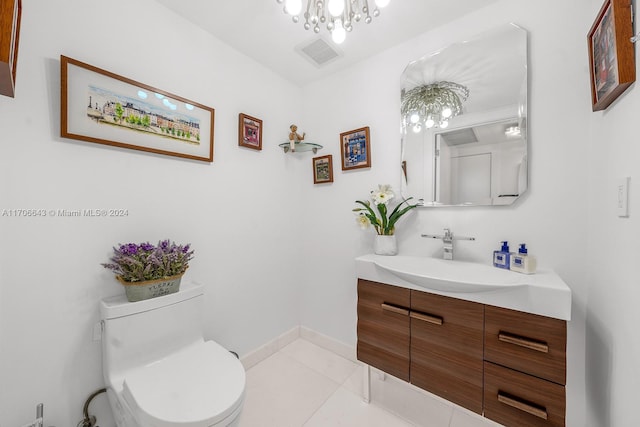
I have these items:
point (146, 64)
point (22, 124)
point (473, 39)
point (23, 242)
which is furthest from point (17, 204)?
point (473, 39)

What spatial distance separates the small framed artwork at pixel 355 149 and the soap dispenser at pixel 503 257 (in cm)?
96

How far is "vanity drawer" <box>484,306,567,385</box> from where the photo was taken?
0.94m

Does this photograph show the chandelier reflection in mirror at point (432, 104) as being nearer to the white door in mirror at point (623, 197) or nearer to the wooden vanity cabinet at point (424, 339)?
the white door in mirror at point (623, 197)

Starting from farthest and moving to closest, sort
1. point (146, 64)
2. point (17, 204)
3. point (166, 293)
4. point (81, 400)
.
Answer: point (146, 64) < point (166, 293) < point (81, 400) < point (17, 204)

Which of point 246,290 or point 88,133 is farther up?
point 88,133

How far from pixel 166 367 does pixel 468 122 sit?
6.72ft

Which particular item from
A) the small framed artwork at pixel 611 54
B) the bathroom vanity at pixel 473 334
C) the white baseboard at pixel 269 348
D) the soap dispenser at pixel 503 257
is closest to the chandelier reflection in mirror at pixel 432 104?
the small framed artwork at pixel 611 54

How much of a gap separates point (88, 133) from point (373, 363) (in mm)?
1880

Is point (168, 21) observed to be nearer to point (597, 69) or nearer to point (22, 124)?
point (22, 124)

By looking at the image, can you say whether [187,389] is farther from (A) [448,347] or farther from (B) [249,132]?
(B) [249,132]

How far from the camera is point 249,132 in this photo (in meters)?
1.83

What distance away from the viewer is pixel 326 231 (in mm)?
2090

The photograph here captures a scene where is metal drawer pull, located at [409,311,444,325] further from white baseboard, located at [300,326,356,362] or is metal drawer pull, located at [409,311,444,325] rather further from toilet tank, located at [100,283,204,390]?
toilet tank, located at [100,283,204,390]

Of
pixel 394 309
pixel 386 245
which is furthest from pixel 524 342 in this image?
pixel 386 245
